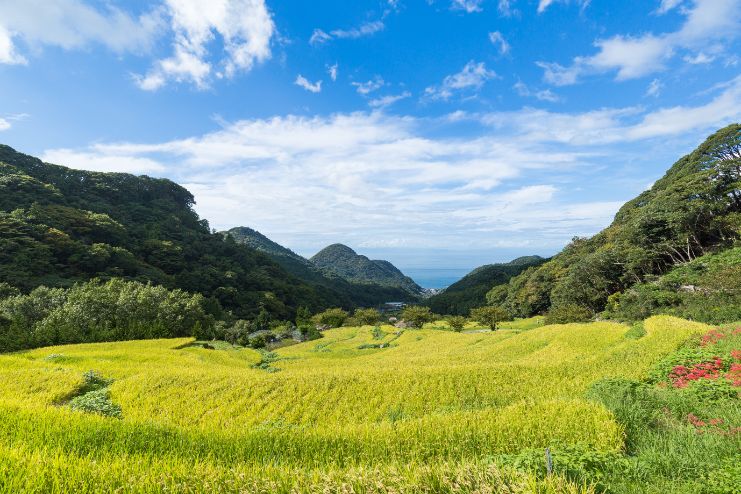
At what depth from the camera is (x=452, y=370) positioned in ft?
43.3

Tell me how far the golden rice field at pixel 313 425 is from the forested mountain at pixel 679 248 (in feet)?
87.5

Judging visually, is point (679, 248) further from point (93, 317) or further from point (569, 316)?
point (93, 317)

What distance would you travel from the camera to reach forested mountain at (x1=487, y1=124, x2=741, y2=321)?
35656mm

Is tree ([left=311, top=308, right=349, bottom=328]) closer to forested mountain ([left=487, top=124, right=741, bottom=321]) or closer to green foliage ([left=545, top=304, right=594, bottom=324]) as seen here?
green foliage ([left=545, top=304, right=594, bottom=324])

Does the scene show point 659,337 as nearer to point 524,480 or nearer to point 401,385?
point 401,385

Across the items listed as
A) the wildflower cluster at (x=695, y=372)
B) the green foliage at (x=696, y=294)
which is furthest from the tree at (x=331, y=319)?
the wildflower cluster at (x=695, y=372)

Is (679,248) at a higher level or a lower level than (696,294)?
higher

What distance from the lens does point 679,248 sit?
163 ft

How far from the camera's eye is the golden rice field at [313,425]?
373 cm

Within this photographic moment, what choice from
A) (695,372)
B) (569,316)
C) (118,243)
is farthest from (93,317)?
(118,243)

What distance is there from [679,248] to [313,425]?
6410cm

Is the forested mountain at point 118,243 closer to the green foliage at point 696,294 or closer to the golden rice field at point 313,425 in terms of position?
the golden rice field at point 313,425

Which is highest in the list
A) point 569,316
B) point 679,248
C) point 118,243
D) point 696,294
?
point 118,243

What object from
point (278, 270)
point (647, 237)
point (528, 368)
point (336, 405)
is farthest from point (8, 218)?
point (647, 237)
